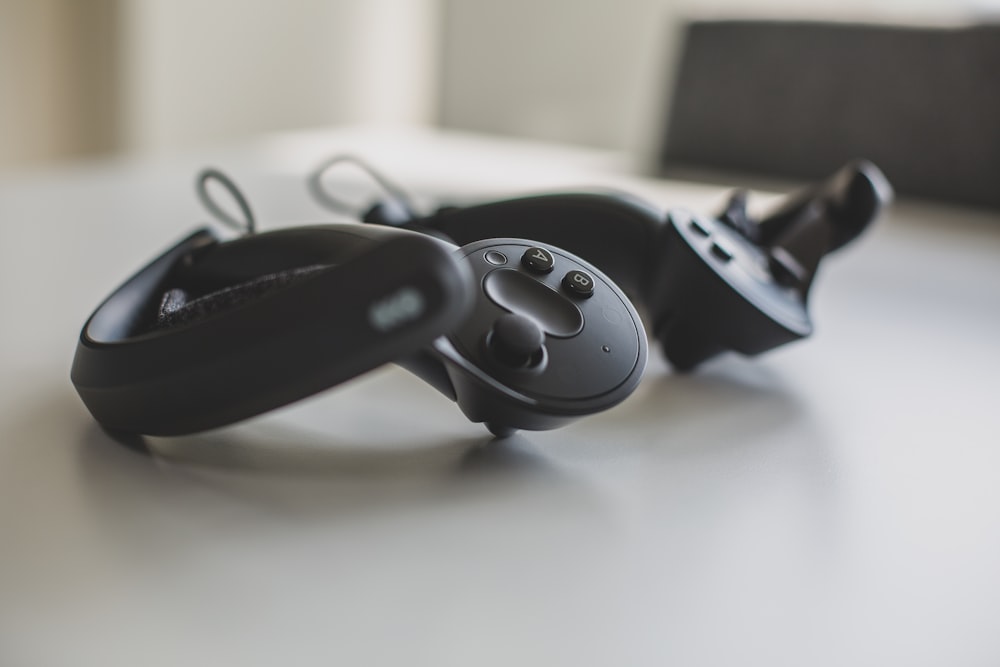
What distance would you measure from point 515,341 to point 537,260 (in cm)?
7

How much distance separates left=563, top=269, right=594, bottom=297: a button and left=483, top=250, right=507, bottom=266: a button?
0.03 meters

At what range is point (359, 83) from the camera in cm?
260

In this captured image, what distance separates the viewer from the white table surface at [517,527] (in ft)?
0.91

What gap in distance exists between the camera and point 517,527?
34 centimetres

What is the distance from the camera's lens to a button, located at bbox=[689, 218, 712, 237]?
52 cm

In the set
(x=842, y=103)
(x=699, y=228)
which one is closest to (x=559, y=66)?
(x=842, y=103)

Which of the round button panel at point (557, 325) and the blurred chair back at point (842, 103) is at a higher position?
the round button panel at point (557, 325)

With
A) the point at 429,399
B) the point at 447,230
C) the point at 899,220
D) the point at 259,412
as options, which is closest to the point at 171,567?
the point at 259,412

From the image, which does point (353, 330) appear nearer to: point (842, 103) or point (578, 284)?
point (578, 284)

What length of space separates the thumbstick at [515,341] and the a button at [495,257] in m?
0.05

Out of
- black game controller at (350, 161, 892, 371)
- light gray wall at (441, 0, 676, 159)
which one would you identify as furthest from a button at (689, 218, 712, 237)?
light gray wall at (441, 0, 676, 159)

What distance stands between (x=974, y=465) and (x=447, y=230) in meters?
0.30

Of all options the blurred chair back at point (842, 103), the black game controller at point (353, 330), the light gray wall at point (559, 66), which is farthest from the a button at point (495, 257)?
the light gray wall at point (559, 66)

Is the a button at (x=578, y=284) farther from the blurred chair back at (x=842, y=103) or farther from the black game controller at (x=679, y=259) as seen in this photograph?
the blurred chair back at (x=842, y=103)
